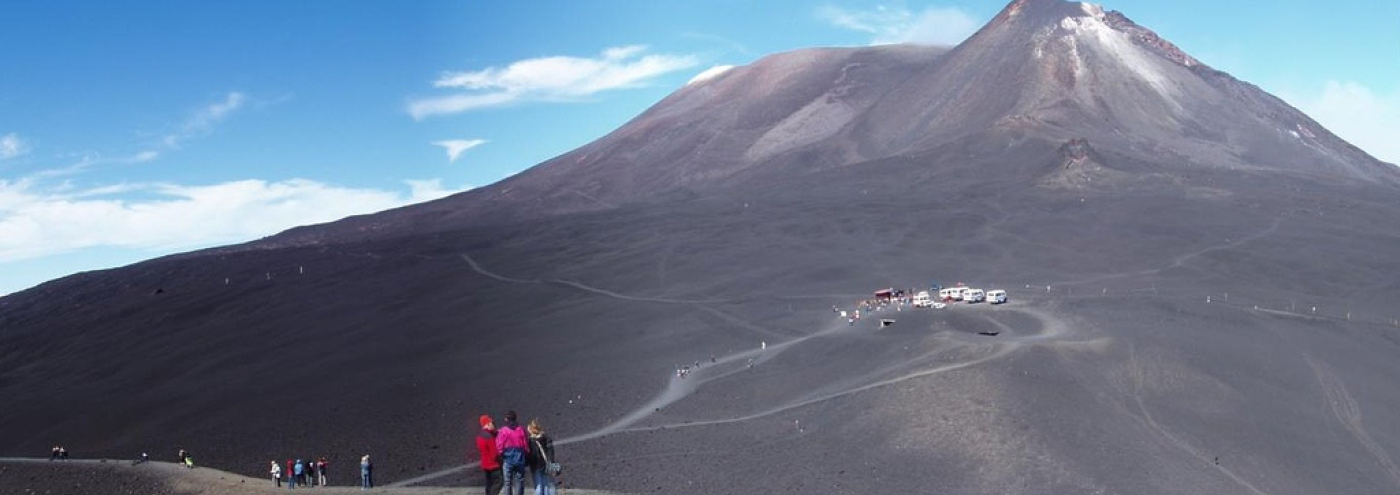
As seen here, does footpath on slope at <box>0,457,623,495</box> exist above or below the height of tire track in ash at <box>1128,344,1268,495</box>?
above

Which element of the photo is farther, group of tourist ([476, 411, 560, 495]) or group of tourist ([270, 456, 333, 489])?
group of tourist ([270, 456, 333, 489])

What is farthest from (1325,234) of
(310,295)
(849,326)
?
(310,295)

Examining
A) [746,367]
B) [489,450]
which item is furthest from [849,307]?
[489,450]

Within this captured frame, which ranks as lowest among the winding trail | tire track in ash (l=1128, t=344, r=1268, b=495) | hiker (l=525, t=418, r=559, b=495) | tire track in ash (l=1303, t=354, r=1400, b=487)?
tire track in ash (l=1303, t=354, r=1400, b=487)

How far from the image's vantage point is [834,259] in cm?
6681

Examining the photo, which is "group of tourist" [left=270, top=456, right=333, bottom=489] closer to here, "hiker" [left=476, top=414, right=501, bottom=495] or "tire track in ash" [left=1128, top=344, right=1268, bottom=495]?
"hiker" [left=476, top=414, right=501, bottom=495]

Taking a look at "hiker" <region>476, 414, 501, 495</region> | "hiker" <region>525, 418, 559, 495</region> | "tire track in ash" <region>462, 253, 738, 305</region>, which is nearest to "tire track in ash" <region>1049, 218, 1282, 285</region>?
"tire track in ash" <region>462, 253, 738, 305</region>

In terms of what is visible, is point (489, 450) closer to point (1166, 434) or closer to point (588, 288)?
point (1166, 434)

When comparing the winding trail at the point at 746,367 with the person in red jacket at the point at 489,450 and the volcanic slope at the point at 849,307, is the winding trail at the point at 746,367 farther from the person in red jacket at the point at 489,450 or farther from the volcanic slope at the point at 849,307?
the person in red jacket at the point at 489,450

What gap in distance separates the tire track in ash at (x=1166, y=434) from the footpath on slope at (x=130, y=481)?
16414mm

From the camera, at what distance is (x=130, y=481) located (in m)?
28.3

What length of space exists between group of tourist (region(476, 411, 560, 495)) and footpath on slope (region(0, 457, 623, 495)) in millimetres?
5012

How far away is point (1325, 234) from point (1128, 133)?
29405 mm

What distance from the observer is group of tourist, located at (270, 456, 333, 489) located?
24.2 metres
